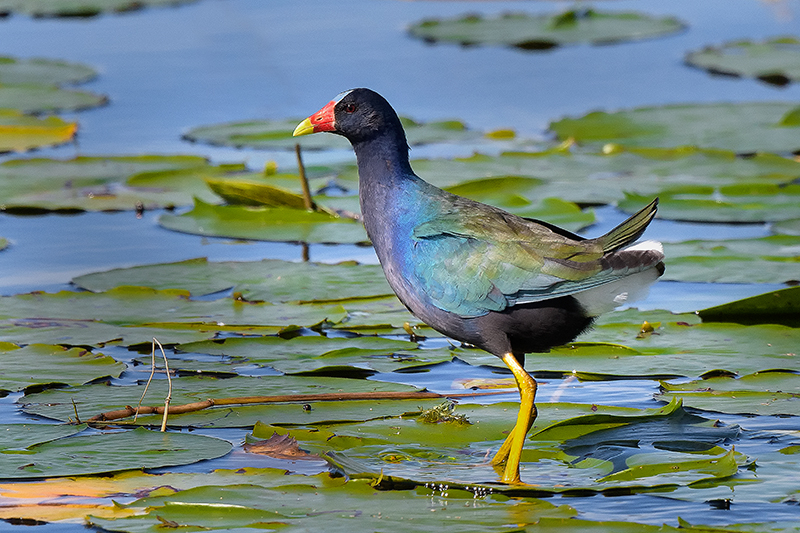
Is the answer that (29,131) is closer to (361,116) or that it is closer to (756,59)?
(361,116)

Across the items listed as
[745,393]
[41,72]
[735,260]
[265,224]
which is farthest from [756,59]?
[745,393]

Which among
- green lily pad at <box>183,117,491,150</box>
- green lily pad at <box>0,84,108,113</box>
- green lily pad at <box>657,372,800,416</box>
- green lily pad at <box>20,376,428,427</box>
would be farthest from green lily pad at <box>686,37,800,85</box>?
green lily pad at <box>20,376,428,427</box>

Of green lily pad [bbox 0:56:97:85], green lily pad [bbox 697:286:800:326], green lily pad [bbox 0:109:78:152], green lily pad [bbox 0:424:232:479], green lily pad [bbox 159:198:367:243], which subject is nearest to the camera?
green lily pad [bbox 0:424:232:479]

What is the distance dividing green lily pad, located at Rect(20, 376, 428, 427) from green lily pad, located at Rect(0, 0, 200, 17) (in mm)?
7891

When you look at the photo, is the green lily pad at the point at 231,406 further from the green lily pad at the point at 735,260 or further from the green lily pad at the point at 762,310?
the green lily pad at the point at 735,260

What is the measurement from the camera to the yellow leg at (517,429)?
2.79 metres

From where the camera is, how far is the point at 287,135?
20.8ft

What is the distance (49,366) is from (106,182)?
97.3 inches

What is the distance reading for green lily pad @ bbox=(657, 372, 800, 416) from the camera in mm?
3084

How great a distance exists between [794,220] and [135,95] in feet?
15.0

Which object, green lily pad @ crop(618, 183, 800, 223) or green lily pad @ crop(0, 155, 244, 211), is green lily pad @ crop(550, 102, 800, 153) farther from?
green lily pad @ crop(0, 155, 244, 211)

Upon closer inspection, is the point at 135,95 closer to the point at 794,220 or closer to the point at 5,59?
the point at 5,59

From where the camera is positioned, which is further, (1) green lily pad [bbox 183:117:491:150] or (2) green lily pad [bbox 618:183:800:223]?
(1) green lily pad [bbox 183:117:491:150]

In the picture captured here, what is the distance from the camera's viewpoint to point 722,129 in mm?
6297
